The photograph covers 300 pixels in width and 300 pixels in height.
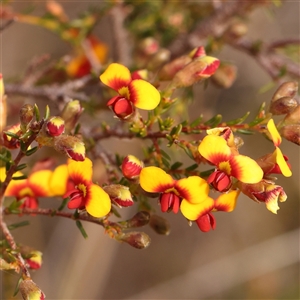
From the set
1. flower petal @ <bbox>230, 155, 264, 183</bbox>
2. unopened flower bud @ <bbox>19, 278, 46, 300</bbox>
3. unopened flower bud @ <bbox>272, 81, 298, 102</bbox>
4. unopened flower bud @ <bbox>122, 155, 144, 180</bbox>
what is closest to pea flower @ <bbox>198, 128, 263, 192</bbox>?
flower petal @ <bbox>230, 155, 264, 183</bbox>

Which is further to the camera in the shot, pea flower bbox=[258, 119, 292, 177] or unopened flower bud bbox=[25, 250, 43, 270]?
unopened flower bud bbox=[25, 250, 43, 270]

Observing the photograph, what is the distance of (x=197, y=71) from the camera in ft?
2.94

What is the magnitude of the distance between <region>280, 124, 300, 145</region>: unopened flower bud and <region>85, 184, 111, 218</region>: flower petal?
411mm

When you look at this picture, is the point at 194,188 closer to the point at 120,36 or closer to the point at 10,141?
the point at 10,141

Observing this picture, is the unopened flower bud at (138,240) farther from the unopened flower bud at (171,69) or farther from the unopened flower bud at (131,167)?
the unopened flower bud at (171,69)

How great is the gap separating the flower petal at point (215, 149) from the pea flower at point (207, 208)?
0.08m

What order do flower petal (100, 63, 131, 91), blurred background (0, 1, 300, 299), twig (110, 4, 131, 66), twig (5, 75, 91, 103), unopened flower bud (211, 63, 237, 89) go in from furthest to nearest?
blurred background (0, 1, 300, 299)
twig (110, 4, 131, 66)
unopened flower bud (211, 63, 237, 89)
twig (5, 75, 91, 103)
flower petal (100, 63, 131, 91)

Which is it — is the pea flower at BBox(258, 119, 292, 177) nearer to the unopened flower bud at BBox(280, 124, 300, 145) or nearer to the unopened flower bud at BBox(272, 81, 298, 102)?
the unopened flower bud at BBox(280, 124, 300, 145)

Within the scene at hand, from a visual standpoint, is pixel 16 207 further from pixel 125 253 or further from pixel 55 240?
pixel 125 253

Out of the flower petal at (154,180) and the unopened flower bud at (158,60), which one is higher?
the flower petal at (154,180)

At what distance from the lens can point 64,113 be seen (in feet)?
2.84

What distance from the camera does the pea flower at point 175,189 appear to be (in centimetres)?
72

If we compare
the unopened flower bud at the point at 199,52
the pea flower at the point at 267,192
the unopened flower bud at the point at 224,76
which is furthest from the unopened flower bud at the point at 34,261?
the unopened flower bud at the point at 224,76

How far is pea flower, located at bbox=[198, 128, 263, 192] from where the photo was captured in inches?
27.5
